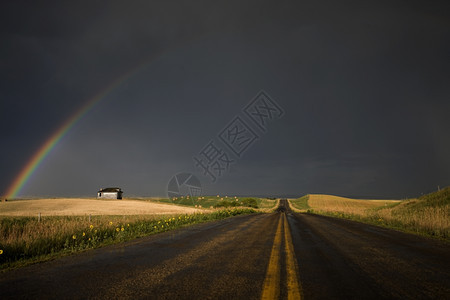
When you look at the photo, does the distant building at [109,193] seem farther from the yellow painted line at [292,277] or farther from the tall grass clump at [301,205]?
the yellow painted line at [292,277]

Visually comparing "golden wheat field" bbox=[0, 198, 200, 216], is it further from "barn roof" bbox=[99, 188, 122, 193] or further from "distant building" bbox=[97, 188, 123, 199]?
"barn roof" bbox=[99, 188, 122, 193]

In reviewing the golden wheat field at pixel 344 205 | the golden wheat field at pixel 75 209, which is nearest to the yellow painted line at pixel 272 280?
the golden wheat field at pixel 75 209

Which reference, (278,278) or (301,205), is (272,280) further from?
(301,205)

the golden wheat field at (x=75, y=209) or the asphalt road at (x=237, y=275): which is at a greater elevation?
the asphalt road at (x=237, y=275)

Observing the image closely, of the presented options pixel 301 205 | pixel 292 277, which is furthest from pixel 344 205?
pixel 292 277

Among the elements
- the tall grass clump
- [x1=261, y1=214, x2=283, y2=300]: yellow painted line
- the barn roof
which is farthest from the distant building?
[x1=261, y1=214, x2=283, y2=300]: yellow painted line

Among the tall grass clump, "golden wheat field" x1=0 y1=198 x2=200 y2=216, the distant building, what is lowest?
the tall grass clump

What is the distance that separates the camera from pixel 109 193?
287ft

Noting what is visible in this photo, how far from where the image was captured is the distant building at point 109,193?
86887mm

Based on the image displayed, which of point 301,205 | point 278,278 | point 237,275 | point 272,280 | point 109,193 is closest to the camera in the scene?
point 272,280

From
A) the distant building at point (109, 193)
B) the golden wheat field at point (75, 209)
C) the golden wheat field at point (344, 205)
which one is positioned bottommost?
the golden wheat field at point (75, 209)

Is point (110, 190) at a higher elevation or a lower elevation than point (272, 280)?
higher

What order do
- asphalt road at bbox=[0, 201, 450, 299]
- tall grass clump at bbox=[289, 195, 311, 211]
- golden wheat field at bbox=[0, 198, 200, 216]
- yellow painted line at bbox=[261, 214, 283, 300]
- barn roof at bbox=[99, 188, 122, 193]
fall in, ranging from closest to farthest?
yellow painted line at bbox=[261, 214, 283, 300] < asphalt road at bbox=[0, 201, 450, 299] < golden wheat field at bbox=[0, 198, 200, 216] < tall grass clump at bbox=[289, 195, 311, 211] < barn roof at bbox=[99, 188, 122, 193]

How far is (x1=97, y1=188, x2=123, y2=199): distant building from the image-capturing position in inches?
3421
